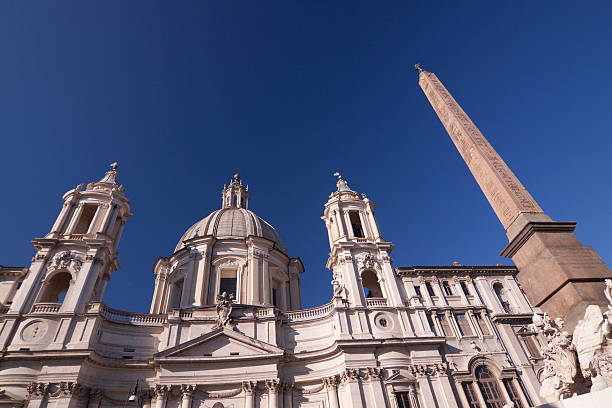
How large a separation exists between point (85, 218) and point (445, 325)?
32746 mm

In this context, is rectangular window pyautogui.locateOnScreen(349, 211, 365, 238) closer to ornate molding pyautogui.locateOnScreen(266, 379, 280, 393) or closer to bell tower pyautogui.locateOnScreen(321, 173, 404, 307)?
bell tower pyautogui.locateOnScreen(321, 173, 404, 307)

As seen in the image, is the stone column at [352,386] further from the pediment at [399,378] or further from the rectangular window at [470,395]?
the rectangular window at [470,395]

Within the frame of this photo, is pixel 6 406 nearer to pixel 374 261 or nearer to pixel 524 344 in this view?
pixel 374 261

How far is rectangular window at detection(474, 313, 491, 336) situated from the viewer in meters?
25.7

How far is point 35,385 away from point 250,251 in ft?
57.9

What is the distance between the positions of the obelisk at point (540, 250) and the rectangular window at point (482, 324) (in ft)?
56.2

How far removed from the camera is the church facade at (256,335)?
854 inches

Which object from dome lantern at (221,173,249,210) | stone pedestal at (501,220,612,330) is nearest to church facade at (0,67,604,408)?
dome lantern at (221,173,249,210)

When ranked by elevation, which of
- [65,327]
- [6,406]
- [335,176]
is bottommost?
[6,406]

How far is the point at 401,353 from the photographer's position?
2380 centimetres

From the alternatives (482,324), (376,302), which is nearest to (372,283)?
(376,302)

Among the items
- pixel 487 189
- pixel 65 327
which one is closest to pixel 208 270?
pixel 65 327

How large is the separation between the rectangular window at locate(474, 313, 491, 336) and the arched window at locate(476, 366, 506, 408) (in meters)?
2.70

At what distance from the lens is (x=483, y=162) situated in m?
13.4
